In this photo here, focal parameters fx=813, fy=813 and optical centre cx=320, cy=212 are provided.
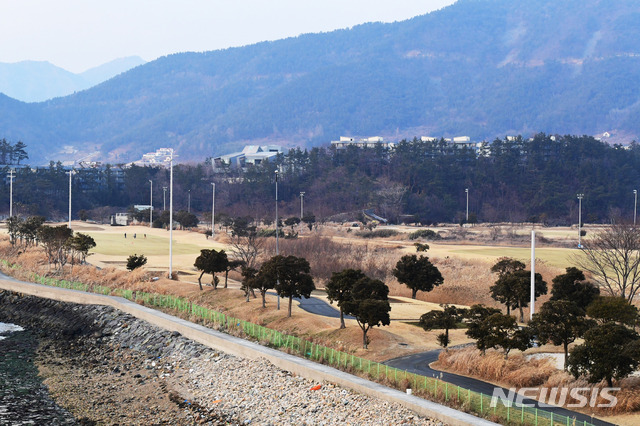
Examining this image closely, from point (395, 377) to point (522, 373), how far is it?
6.44 metres

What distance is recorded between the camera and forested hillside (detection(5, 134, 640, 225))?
154875 millimetres

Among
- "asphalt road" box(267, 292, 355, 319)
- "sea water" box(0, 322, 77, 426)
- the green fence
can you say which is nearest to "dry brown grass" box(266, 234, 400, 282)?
"asphalt road" box(267, 292, 355, 319)

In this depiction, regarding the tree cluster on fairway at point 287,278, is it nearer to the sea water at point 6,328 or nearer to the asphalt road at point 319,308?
the asphalt road at point 319,308

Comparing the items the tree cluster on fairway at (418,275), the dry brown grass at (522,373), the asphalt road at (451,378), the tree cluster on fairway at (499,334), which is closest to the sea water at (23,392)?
the asphalt road at (451,378)

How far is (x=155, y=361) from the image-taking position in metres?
40.9

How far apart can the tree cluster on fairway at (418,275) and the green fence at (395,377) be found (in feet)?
62.9

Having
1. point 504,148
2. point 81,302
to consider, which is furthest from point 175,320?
point 504,148

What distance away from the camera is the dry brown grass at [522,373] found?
29.4 metres

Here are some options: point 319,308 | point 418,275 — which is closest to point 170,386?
point 319,308

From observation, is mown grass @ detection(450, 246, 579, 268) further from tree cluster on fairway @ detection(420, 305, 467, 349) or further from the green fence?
the green fence

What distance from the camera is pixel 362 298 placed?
4406cm

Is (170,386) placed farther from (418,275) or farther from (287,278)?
(418,275)

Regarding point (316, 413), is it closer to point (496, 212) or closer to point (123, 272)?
point (123, 272)

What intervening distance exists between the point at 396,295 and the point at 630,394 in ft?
118
